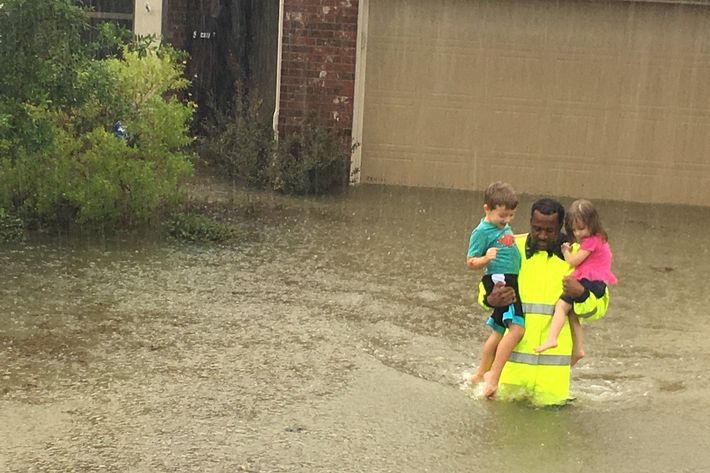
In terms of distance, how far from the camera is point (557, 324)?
20.2 ft

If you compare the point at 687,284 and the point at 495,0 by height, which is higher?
the point at 495,0

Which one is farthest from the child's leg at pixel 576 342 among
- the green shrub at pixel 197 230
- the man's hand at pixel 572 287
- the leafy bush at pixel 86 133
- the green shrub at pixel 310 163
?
the green shrub at pixel 310 163

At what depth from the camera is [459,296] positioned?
8.88m

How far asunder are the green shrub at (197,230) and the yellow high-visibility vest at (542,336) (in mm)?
4619

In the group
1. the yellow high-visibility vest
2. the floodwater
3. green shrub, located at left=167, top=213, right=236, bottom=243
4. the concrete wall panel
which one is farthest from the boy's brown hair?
the concrete wall panel

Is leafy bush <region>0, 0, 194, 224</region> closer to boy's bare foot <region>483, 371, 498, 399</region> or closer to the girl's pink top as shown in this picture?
boy's bare foot <region>483, 371, 498, 399</region>

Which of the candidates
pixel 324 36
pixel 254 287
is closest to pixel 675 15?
pixel 324 36

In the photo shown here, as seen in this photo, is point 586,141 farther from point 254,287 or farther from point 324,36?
point 254,287

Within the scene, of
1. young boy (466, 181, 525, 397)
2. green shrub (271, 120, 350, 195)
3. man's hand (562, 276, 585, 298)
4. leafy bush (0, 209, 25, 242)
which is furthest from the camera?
green shrub (271, 120, 350, 195)

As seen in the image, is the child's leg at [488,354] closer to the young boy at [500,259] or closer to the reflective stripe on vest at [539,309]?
the young boy at [500,259]

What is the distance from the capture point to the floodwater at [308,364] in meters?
5.47

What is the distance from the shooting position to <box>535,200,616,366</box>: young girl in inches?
242

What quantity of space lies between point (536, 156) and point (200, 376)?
845 cm

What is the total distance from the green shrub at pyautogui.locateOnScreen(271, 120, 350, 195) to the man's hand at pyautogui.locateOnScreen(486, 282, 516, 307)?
6.97m
